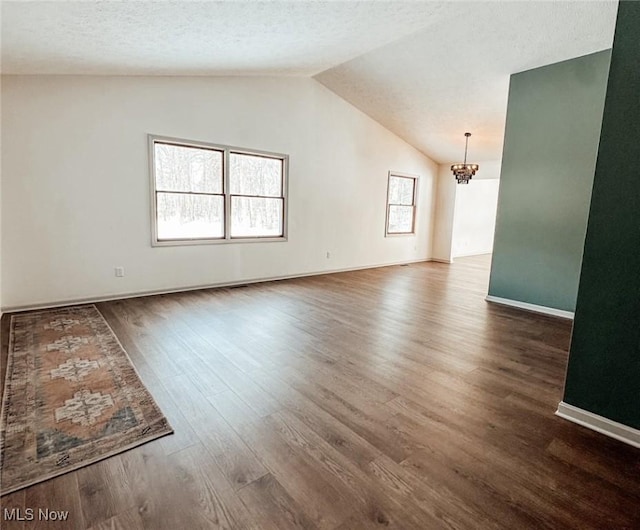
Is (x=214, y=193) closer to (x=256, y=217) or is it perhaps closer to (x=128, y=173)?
(x=256, y=217)

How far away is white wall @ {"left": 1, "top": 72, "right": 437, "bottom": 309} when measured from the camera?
388 cm

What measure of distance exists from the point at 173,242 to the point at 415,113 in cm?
513

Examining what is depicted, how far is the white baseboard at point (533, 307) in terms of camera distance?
177 inches

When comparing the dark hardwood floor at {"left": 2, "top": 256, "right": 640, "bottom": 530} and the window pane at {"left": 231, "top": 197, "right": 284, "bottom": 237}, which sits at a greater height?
the window pane at {"left": 231, "top": 197, "right": 284, "bottom": 237}

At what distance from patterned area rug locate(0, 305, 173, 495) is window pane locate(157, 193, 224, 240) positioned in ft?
6.95

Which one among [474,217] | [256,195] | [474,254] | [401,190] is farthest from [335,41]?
[474,254]

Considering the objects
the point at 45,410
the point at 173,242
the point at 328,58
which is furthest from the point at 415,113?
the point at 45,410

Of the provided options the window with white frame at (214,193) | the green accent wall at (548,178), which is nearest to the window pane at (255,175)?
the window with white frame at (214,193)

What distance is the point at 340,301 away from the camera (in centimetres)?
493

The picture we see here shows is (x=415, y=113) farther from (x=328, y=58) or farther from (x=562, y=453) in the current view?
(x=562, y=453)

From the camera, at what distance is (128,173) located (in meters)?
4.53

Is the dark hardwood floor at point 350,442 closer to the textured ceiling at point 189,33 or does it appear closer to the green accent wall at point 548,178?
the green accent wall at point 548,178

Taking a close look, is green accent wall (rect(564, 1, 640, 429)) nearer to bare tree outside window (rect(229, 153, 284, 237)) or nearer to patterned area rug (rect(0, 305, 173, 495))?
patterned area rug (rect(0, 305, 173, 495))

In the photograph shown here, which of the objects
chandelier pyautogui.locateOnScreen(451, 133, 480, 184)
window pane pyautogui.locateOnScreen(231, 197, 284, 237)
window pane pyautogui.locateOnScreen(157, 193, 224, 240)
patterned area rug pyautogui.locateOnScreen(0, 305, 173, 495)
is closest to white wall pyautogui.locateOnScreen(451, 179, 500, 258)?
chandelier pyautogui.locateOnScreen(451, 133, 480, 184)
